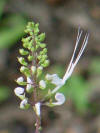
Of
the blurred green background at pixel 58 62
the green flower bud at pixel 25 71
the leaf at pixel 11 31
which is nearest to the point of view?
the green flower bud at pixel 25 71

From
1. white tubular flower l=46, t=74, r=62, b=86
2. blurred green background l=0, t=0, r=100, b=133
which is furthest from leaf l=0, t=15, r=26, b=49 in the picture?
white tubular flower l=46, t=74, r=62, b=86

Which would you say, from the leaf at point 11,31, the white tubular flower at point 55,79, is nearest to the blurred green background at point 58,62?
the leaf at point 11,31

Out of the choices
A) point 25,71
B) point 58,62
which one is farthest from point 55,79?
point 58,62

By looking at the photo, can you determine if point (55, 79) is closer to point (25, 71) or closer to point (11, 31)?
point (25, 71)

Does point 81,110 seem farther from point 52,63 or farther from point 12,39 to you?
point 12,39

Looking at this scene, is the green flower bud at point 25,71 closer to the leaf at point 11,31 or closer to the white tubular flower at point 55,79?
the white tubular flower at point 55,79

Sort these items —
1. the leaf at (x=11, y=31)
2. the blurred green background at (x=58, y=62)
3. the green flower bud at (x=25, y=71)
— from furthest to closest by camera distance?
the blurred green background at (x=58, y=62), the leaf at (x=11, y=31), the green flower bud at (x=25, y=71)

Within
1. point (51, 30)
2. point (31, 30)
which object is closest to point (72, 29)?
point (51, 30)

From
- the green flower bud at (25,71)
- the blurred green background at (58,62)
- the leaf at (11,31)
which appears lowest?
the blurred green background at (58,62)
